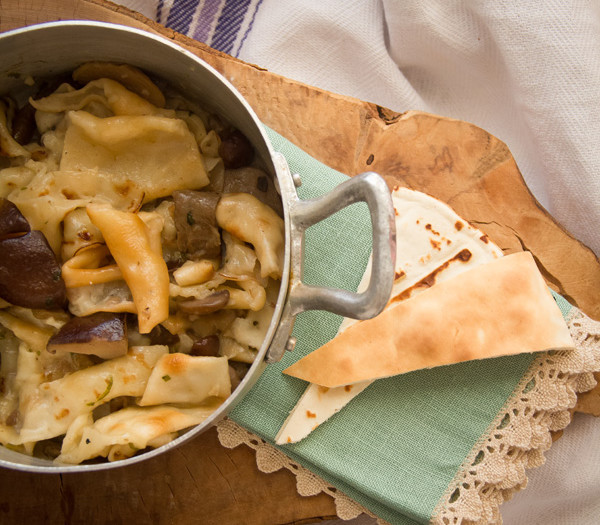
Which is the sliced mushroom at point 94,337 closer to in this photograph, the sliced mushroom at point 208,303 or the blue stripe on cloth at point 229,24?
the sliced mushroom at point 208,303

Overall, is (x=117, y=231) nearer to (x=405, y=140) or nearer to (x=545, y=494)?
(x=405, y=140)

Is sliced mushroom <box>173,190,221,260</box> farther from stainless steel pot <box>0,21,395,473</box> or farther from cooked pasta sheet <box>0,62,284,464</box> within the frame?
stainless steel pot <box>0,21,395,473</box>

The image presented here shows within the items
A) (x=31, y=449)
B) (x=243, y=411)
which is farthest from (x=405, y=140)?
(x=31, y=449)

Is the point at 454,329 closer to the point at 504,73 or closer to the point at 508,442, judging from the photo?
the point at 508,442

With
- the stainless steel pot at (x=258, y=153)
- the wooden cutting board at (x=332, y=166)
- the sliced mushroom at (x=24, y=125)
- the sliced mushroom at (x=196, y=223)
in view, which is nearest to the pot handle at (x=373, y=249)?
the stainless steel pot at (x=258, y=153)

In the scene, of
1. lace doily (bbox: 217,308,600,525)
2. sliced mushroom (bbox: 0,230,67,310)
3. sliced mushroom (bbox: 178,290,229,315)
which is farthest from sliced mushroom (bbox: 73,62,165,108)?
lace doily (bbox: 217,308,600,525)

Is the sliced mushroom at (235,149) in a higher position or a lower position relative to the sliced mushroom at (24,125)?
higher
